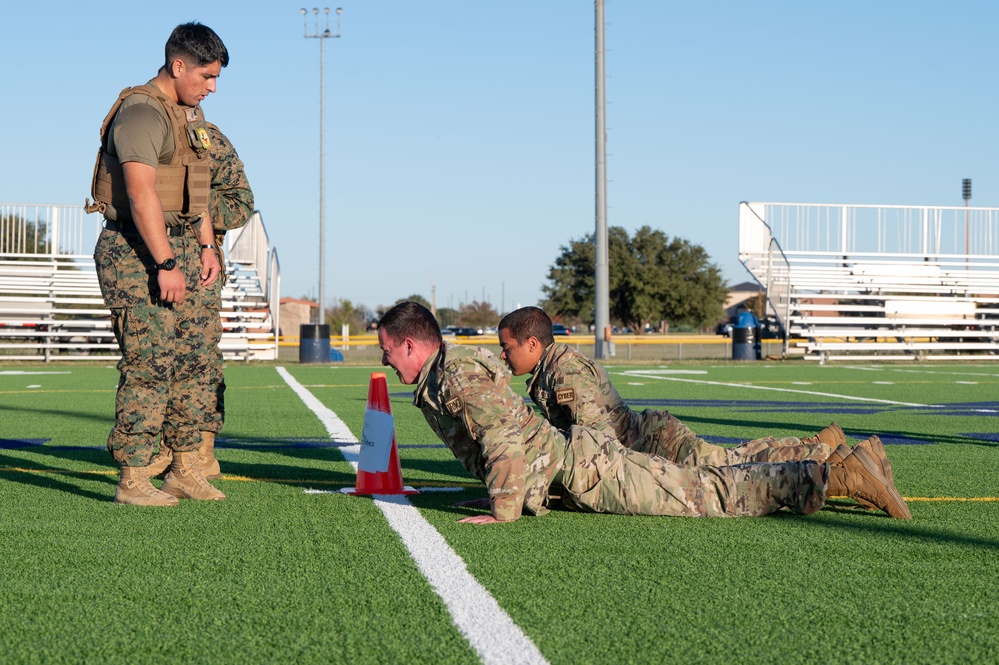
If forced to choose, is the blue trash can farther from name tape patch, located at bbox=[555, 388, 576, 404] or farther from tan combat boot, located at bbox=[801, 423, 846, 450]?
name tape patch, located at bbox=[555, 388, 576, 404]

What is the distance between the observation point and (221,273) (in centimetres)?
511

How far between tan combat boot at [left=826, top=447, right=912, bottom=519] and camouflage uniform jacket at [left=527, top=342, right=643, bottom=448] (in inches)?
46.0

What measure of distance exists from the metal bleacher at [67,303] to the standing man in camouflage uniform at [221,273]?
63.7 feet

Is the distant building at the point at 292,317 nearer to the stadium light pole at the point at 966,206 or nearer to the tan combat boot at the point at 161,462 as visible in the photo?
the stadium light pole at the point at 966,206

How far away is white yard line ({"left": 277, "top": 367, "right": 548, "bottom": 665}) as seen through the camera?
2.55m

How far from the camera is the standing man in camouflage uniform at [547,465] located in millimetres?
4172

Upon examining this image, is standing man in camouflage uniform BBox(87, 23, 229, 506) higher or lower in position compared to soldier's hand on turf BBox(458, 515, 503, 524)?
higher

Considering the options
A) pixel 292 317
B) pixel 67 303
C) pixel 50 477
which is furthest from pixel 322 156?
pixel 292 317

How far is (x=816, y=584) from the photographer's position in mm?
3209

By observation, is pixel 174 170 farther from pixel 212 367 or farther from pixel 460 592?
pixel 460 592

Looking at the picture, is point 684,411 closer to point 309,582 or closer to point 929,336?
point 309,582

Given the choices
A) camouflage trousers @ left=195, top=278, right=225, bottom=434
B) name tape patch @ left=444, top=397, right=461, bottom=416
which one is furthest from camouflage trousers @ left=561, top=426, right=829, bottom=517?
camouflage trousers @ left=195, top=278, right=225, bottom=434

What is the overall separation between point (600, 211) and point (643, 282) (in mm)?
47006

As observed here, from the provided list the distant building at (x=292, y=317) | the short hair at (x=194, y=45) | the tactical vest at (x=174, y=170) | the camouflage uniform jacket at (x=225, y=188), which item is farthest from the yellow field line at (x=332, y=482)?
the distant building at (x=292, y=317)
